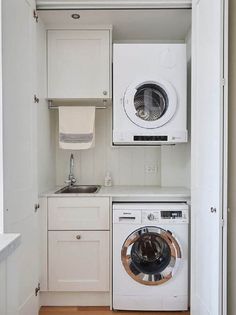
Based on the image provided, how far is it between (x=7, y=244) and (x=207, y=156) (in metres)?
1.28

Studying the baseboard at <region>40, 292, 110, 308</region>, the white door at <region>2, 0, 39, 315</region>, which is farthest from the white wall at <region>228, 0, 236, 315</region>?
the white door at <region>2, 0, 39, 315</region>

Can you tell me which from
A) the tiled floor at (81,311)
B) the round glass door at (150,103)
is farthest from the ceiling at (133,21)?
the tiled floor at (81,311)

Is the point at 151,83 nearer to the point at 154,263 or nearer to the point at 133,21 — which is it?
the point at 133,21

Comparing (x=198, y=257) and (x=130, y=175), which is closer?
(x=198, y=257)

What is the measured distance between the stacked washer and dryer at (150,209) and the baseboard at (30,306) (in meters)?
0.63

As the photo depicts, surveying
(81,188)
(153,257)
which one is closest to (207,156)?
(153,257)

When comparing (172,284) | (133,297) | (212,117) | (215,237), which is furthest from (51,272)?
(212,117)

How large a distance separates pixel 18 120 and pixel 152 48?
131cm

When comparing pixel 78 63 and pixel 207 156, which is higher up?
pixel 78 63

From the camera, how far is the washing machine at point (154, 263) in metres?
2.09

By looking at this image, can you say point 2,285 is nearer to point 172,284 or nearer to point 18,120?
point 18,120

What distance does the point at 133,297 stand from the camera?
2.12 m

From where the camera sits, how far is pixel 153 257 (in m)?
2.17

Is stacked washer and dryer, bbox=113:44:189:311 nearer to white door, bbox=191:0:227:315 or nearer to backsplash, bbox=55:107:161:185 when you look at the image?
white door, bbox=191:0:227:315
